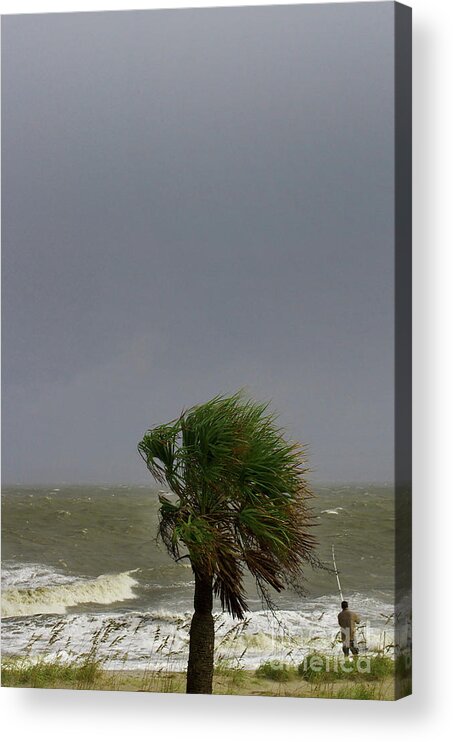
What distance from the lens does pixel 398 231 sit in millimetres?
10461

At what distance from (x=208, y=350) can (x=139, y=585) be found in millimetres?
1478

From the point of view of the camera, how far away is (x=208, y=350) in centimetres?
1080

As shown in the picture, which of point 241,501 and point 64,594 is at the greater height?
point 241,501

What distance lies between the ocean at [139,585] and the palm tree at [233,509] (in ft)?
0.28

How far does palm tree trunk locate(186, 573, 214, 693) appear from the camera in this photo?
10656 mm

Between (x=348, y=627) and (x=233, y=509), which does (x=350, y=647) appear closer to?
(x=348, y=627)

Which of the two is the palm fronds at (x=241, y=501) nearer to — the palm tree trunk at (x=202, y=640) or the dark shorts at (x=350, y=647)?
the palm tree trunk at (x=202, y=640)

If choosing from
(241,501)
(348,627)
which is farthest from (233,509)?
(348,627)

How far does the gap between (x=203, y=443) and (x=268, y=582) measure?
0.91 metres

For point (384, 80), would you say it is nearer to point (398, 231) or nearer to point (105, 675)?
point (398, 231)

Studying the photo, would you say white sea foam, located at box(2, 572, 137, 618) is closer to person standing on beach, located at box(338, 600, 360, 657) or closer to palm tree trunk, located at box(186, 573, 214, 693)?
palm tree trunk, located at box(186, 573, 214, 693)

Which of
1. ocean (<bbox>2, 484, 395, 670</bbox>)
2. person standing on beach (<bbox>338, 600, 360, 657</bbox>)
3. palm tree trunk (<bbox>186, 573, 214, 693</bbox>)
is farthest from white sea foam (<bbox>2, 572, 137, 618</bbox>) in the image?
person standing on beach (<bbox>338, 600, 360, 657</bbox>)

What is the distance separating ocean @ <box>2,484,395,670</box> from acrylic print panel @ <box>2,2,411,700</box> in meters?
0.01

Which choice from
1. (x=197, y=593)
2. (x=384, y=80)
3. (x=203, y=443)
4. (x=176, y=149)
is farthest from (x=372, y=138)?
(x=197, y=593)
